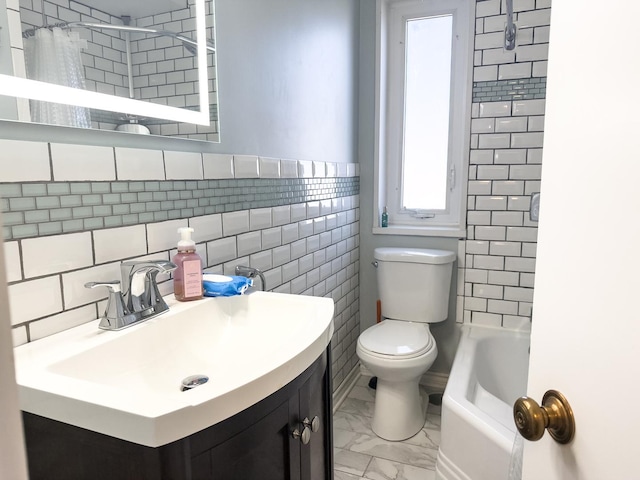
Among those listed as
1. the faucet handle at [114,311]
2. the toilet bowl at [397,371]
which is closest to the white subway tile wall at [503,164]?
the toilet bowl at [397,371]

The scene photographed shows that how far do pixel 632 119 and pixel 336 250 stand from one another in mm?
1898

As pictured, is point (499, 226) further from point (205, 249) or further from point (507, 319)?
point (205, 249)

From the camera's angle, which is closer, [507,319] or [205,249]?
[205,249]

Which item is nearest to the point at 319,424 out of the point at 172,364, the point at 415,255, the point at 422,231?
the point at 172,364

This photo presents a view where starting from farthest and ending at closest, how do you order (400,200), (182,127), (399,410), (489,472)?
(400,200)
(399,410)
(489,472)
(182,127)

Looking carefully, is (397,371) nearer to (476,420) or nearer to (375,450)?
(375,450)

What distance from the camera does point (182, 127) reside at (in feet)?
4.00

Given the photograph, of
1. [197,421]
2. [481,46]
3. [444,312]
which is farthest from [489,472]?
[481,46]

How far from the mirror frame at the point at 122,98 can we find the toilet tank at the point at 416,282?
1476mm

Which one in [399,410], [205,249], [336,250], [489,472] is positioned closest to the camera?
[205,249]

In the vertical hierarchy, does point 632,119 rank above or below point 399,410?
above

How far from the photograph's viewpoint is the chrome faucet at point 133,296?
937 millimetres

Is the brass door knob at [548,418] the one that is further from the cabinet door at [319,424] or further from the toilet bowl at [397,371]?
the toilet bowl at [397,371]

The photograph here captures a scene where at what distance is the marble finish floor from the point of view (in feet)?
6.35
